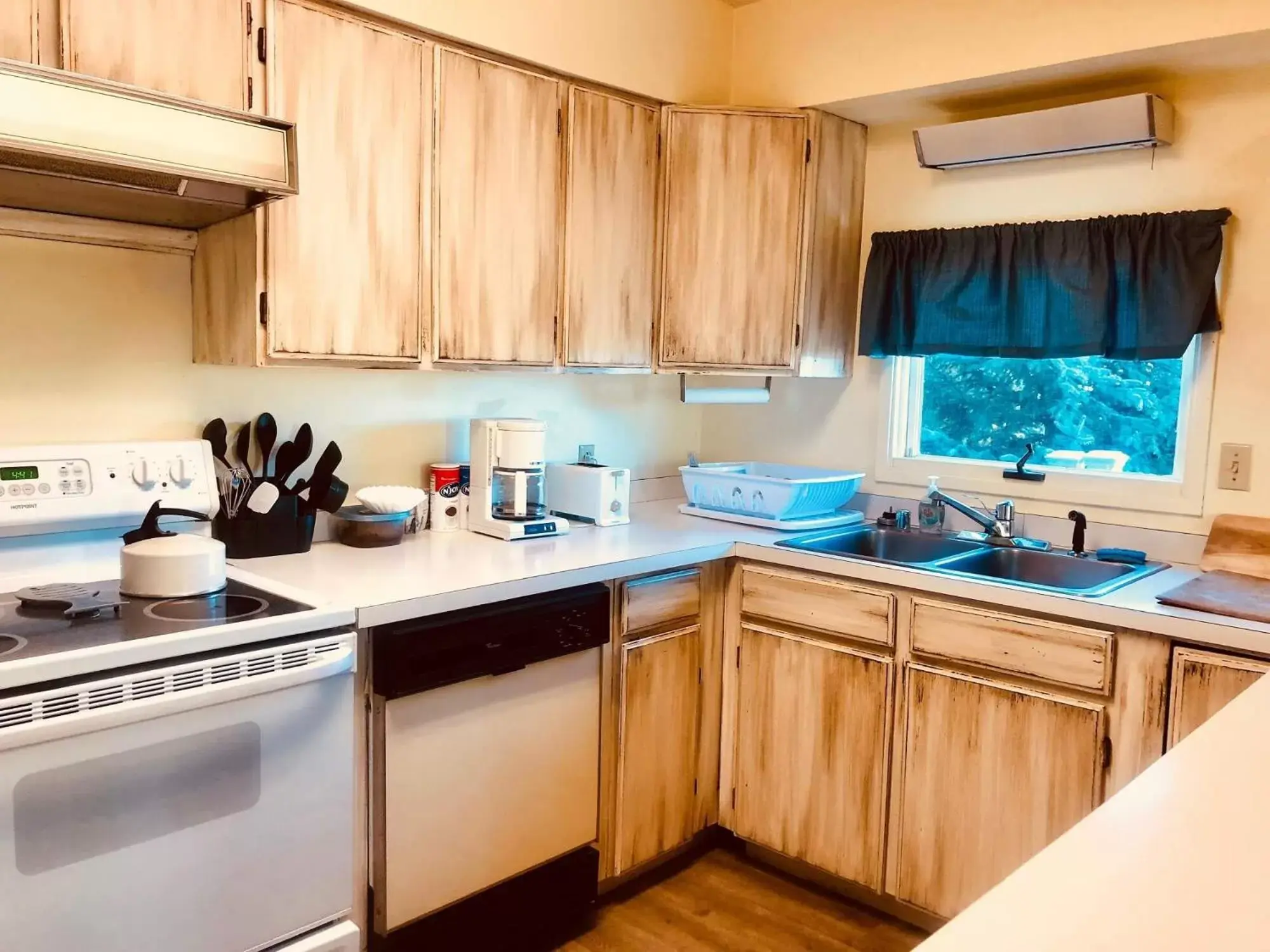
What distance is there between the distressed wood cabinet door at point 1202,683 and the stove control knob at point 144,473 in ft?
7.13

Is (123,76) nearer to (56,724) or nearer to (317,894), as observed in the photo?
(56,724)

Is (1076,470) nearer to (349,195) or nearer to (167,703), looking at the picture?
(349,195)

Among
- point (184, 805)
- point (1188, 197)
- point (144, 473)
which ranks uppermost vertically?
point (1188, 197)

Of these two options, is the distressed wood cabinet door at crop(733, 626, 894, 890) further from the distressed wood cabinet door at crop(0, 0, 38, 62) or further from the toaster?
the distressed wood cabinet door at crop(0, 0, 38, 62)

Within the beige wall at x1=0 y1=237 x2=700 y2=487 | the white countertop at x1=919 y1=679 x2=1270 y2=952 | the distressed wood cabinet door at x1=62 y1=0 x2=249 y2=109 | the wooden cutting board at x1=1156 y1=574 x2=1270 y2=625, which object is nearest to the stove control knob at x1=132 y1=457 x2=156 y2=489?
the beige wall at x1=0 y1=237 x2=700 y2=487

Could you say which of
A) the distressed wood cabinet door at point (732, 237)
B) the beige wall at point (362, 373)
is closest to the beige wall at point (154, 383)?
the beige wall at point (362, 373)

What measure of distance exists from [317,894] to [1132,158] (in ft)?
8.55

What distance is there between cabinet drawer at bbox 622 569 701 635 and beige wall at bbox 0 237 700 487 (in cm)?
73

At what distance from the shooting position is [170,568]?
179 centimetres

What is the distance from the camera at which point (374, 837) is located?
6.52ft

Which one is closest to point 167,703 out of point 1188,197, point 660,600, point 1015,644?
point 660,600

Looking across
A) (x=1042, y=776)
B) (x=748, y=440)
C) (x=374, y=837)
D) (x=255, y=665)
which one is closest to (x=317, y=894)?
(x=374, y=837)

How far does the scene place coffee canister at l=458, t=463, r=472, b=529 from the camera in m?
2.72

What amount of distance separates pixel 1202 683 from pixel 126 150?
7.28ft
